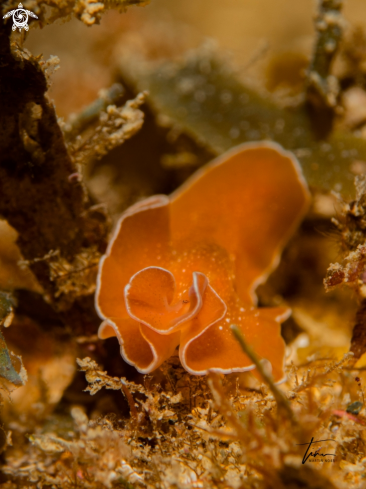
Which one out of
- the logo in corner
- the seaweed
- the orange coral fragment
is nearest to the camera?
the logo in corner

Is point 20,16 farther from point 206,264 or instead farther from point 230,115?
point 230,115

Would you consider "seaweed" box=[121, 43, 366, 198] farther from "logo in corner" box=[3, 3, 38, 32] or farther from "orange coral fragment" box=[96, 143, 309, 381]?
"logo in corner" box=[3, 3, 38, 32]

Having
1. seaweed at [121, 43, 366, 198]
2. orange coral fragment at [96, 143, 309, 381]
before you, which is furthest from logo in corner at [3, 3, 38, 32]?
seaweed at [121, 43, 366, 198]

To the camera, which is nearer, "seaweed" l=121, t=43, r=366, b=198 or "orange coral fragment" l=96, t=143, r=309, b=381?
"orange coral fragment" l=96, t=143, r=309, b=381

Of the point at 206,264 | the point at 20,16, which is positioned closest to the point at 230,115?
the point at 206,264

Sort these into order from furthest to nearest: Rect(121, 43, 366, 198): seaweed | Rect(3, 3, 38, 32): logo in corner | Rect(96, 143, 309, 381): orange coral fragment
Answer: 1. Rect(121, 43, 366, 198): seaweed
2. Rect(96, 143, 309, 381): orange coral fragment
3. Rect(3, 3, 38, 32): logo in corner

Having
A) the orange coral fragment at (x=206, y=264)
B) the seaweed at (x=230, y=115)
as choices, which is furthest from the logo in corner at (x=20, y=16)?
the seaweed at (x=230, y=115)
